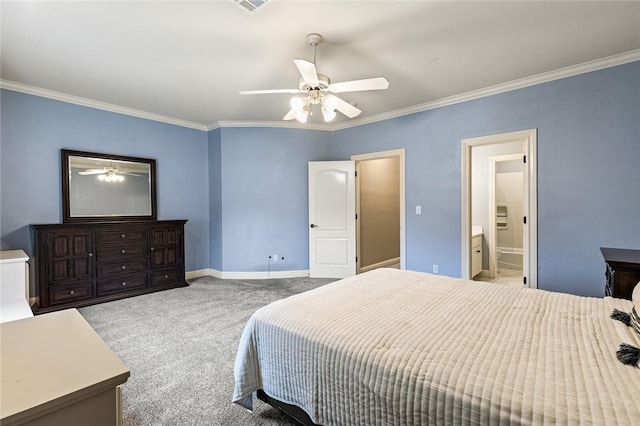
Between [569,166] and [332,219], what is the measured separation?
312 cm

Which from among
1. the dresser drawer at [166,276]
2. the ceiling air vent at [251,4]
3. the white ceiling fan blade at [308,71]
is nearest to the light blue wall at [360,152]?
the dresser drawer at [166,276]

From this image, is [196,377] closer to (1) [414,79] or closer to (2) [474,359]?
(2) [474,359]

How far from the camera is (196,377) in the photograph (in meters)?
2.14

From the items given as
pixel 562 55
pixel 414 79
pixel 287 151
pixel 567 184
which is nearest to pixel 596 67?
pixel 562 55

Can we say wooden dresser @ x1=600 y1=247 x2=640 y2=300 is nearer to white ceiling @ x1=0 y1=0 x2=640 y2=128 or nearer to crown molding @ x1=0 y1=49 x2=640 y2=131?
white ceiling @ x1=0 y1=0 x2=640 y2=128

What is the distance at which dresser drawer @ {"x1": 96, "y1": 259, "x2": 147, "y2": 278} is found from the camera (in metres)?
3.77

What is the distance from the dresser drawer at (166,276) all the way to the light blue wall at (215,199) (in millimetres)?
702

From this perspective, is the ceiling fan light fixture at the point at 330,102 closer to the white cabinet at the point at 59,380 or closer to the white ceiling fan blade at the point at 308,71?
the white ceiling fan blade at the point at 308,71

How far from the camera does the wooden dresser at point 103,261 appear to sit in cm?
340

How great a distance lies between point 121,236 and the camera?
3934 millimetres

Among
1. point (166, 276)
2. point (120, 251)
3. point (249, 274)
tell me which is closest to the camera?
point (120, 251)

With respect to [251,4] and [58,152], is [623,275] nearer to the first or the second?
[251,4]

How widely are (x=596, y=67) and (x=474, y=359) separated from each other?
3.50 metres

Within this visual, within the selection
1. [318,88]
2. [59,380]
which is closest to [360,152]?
[318,88]
